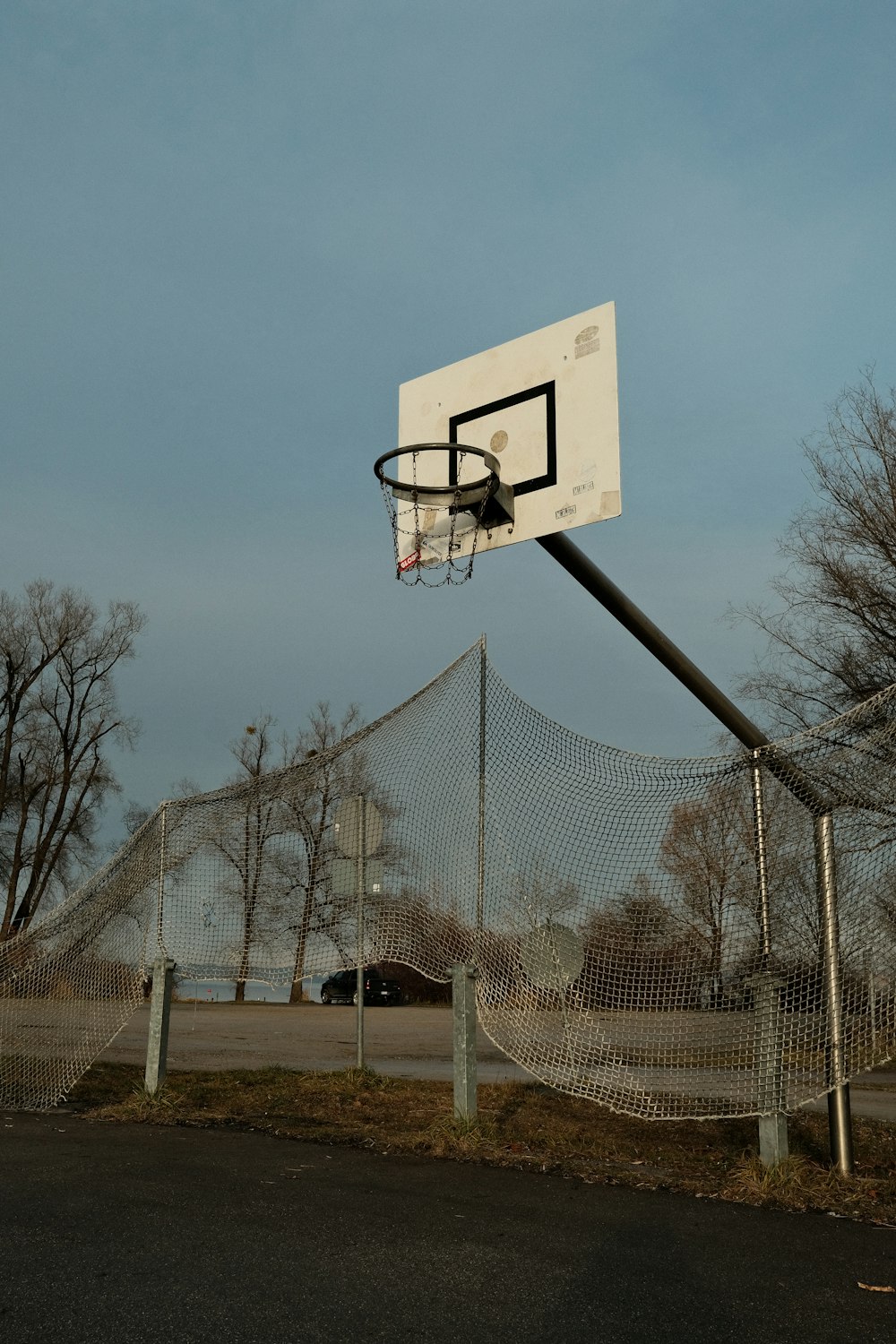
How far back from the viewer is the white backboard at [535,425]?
258 inches

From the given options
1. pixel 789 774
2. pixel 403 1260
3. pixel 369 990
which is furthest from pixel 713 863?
pixel 369 990

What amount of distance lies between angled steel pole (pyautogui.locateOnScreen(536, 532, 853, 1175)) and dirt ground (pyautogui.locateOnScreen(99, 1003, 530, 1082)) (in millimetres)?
4614

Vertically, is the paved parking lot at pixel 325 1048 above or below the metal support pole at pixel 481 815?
below

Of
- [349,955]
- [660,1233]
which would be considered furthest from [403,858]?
[660,1233]

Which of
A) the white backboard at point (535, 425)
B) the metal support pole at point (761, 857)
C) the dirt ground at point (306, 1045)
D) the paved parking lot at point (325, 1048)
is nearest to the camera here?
the metal support pole at point (761, 857)

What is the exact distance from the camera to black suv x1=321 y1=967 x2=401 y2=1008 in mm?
31109

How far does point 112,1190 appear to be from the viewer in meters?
5.43

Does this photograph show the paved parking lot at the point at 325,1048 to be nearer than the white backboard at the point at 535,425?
No

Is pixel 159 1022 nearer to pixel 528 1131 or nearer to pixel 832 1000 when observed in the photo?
pixel 528 1131

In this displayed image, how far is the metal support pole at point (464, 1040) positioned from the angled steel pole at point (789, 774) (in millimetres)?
2142

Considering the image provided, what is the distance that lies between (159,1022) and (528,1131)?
2927 mm

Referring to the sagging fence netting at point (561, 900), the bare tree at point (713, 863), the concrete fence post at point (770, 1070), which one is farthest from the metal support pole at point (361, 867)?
the concrete fence post at point (770, 1070)

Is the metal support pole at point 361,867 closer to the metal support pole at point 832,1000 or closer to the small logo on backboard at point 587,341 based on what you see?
the metal support pole at point 832,1000

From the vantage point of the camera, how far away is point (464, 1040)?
6.70m
